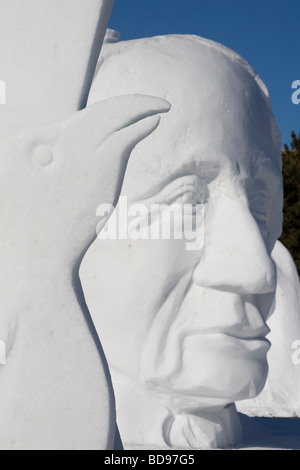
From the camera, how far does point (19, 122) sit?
2.26m

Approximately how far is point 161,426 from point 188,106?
1459 millimetres

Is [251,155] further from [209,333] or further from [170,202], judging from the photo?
[209,333]

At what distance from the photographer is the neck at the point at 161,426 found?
3.33 m

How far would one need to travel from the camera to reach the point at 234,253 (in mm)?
3174

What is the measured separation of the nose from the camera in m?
3.13

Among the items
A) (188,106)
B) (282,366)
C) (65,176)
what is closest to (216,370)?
(188,106)

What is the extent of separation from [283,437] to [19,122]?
2411 millimetres

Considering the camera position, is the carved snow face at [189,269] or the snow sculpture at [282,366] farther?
the snow sculpture at [282,366]

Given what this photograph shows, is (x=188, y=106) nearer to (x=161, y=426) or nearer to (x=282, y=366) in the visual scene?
(x=161, y=426)

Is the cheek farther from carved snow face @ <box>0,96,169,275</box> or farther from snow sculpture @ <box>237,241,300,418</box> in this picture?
snow sculpture @ <box>237,241,300,418</box>
